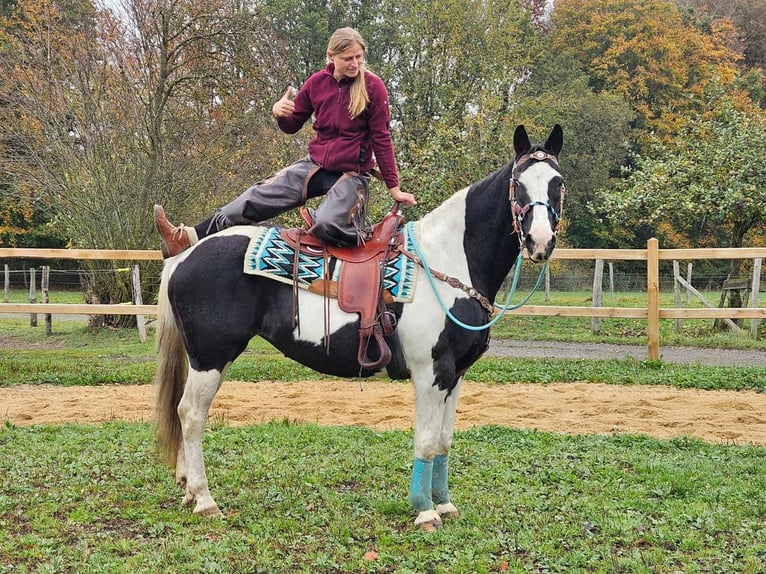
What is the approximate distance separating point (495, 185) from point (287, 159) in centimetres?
1256

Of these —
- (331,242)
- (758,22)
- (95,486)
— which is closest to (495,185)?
(331,242)

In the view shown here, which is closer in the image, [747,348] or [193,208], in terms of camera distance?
[747,348]

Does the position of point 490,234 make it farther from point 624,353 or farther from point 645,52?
point 645,52

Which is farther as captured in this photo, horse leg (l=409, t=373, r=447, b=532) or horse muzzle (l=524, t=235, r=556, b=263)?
horse leg (l=409, t=373, r=447, b=532)

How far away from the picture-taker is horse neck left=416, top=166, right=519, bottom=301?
4.23 m

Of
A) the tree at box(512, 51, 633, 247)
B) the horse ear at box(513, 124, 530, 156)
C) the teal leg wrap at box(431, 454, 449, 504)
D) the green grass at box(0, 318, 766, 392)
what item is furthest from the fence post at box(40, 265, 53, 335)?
the tree at box(512, 51, 633, 247)

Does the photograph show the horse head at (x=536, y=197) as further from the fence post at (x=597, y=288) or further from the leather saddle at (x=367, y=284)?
the fence post at (x=597, y=288)

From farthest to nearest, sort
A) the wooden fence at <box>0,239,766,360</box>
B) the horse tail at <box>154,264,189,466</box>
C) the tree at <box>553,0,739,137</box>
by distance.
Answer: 1. the tree at <box>553,0,739,137</box>
2. the wooden fence at <box>0,239,766,360</box>
3. the horse tail at <box>154,264,189,466</box>

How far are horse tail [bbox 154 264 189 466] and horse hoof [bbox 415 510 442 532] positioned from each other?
5.40 ft

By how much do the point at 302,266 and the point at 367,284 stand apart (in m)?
0.41

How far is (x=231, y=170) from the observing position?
15508 mm

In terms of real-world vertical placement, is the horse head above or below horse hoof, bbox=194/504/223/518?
above

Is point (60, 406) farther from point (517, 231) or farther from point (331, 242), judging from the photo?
point (517, 231)

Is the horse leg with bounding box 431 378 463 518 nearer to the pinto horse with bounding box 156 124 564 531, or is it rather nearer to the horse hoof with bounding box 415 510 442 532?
the pinto horse with bounding box 156 124 564 531
